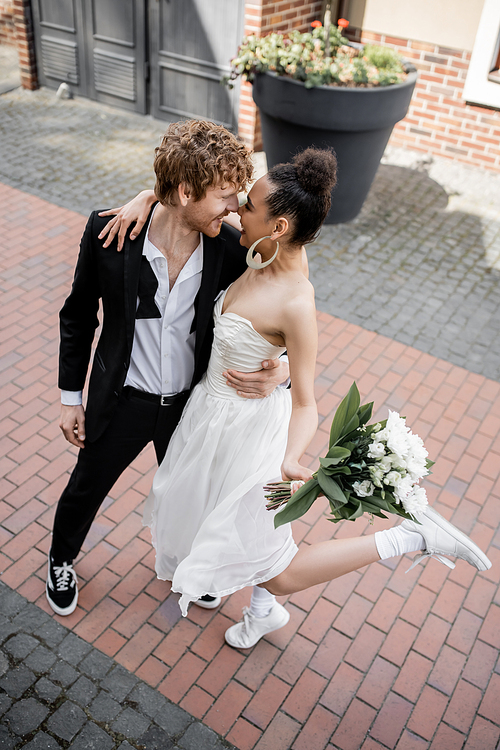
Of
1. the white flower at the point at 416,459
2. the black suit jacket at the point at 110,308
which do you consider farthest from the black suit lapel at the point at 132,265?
the white flower at the point at 416,459

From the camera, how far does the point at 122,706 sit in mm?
2721

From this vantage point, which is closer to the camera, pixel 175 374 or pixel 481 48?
pixel 175 374

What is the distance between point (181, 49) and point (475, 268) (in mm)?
4238

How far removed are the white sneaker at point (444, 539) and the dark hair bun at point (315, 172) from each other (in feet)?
4.41

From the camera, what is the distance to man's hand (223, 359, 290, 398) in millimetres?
2492

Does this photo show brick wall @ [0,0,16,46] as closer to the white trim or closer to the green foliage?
the green foliage

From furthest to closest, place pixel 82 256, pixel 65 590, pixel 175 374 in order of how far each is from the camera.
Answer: pixel 65 590, pixel 175 374, pixel 82 256

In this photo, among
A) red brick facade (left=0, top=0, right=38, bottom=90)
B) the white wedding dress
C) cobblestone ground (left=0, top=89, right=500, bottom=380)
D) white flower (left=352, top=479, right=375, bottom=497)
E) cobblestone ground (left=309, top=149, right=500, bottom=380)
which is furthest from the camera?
red brick facade (left=0, top=0, right=38, bottom=90)

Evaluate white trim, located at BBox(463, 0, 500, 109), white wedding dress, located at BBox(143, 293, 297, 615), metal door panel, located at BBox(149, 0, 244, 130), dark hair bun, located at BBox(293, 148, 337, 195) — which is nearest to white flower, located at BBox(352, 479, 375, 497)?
white wedding dress, located at BBox(143, 293, 297, 615)

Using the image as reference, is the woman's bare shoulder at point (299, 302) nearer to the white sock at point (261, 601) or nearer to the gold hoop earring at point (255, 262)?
the gold hoop earring at point (255, 262)

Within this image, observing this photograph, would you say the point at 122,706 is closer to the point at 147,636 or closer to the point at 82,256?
the point at 147,636

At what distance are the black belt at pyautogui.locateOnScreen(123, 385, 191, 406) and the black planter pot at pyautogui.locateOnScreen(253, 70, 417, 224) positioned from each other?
3857mm

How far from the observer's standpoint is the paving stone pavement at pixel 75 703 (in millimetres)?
2607

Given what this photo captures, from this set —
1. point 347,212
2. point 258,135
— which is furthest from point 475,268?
point 258,135
